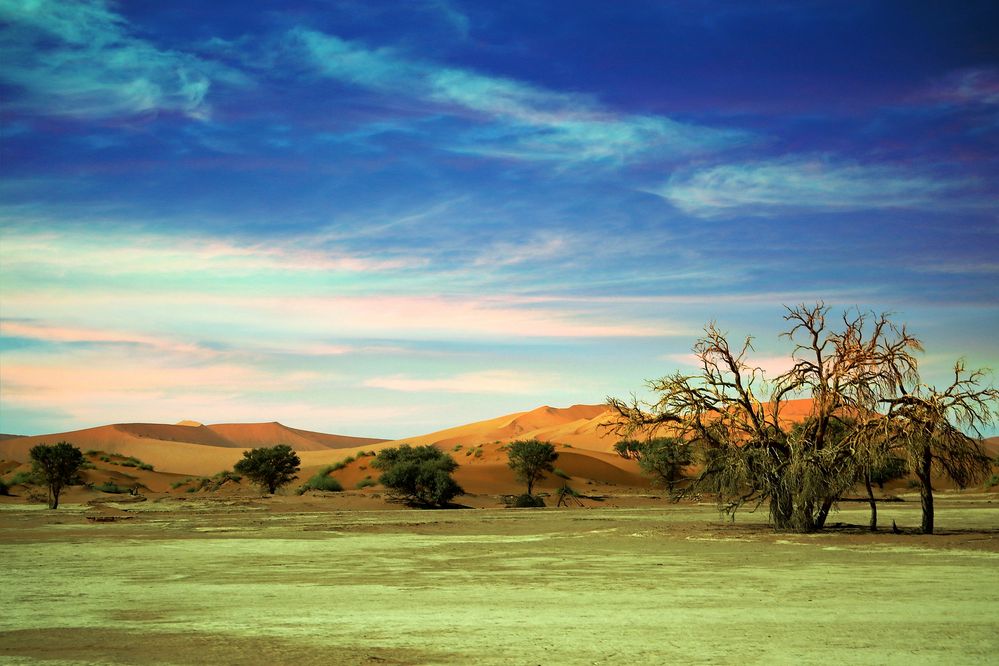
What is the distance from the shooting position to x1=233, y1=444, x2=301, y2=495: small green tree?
6353 centimetres

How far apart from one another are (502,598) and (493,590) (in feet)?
3.59

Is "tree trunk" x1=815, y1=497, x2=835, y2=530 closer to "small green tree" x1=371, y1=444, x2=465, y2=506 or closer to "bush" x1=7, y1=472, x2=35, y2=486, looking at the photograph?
"small green tree" x1=371, y1=444, x2=465, y2=506

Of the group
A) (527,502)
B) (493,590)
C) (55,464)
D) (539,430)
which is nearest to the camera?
(493,590)

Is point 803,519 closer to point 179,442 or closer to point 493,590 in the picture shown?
point 493,590

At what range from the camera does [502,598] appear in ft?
50.5

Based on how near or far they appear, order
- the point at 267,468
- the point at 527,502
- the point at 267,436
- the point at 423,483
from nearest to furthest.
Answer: the point at 527,502 < the point at 423,483 < the point at 267,468 < the point at 267,436

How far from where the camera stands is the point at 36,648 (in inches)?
436

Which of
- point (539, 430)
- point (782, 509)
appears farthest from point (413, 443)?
point (782, 509)

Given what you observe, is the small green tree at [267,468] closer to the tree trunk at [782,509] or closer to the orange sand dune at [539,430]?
the tree trunk at [782,509]

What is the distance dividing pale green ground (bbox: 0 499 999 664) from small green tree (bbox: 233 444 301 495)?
33.1 meters

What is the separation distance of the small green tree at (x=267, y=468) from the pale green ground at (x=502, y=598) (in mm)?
33086

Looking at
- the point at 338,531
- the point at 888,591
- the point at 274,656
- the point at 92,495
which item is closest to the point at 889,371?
the point at 888,591

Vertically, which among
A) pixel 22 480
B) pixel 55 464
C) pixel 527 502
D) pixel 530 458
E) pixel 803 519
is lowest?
pixel 527 502

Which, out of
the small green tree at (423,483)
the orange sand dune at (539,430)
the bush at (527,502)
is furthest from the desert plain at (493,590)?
the orange sand dune at (539,430)
